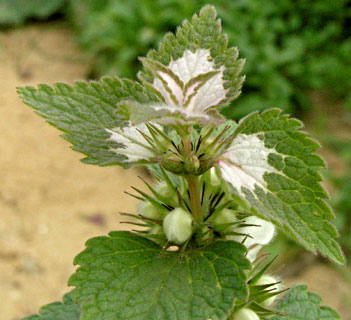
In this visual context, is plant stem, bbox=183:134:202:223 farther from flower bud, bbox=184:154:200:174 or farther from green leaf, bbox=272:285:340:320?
green leaf, bbox=272:285:340:320

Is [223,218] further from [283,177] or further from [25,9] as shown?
[25,9]

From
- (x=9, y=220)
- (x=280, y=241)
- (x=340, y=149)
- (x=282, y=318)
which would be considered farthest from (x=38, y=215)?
(x=282, y=318)

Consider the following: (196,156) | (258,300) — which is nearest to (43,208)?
(258,300)

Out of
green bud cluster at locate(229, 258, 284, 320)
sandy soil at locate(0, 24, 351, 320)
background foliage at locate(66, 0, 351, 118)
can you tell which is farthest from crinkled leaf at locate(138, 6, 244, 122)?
background foliage at locate(66, 0, 351, 118)

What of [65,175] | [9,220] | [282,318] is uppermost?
[65,175]

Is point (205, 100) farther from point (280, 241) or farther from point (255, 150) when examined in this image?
point (280, 241)

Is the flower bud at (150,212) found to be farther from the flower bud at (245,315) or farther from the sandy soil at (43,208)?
the sandy soil at (43,208)
